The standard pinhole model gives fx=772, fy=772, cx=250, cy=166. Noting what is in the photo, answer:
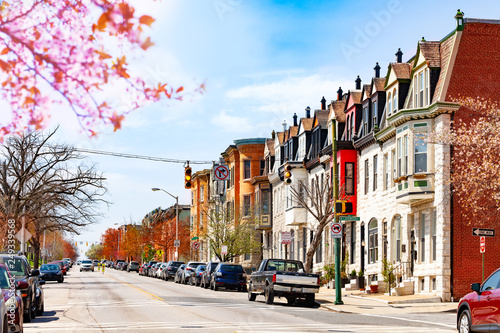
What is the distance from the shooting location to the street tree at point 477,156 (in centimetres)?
2641

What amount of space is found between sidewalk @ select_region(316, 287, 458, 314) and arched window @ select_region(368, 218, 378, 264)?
393 cm

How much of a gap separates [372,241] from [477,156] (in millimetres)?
10889

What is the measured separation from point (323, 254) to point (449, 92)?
18.0 m

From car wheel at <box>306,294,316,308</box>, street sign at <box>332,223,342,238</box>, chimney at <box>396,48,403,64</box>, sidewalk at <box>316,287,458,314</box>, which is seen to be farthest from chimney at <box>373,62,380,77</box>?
car wheel at <box>306,294,316,308</box>

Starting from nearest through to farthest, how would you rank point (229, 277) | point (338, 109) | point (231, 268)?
point (229, 277) < point (231, 268) < point (338, 109)

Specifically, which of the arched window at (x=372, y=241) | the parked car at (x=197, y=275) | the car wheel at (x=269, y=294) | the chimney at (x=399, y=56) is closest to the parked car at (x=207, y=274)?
the parked car at (x=197, y=275)

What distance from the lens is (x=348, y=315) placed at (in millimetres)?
24703

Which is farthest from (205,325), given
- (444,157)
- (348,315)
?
(444,157)

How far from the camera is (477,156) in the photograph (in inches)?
1208

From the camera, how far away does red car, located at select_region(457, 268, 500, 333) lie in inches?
569

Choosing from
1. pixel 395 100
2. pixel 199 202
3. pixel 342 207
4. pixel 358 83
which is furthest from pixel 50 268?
pixel 199 202

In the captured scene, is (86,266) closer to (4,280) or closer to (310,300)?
(310,300)

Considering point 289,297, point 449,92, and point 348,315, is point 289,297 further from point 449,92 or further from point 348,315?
point 449,92

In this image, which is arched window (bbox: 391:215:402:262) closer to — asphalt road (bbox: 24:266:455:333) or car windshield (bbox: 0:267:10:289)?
asphalt road (bbox: 24:266:455:333)
